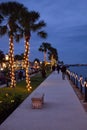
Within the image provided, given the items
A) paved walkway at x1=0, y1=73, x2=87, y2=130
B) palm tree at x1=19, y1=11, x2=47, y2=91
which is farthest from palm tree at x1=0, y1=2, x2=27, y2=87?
paved walkway at x1=0, y1=73, x2=87, y2=130

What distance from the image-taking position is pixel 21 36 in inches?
1490

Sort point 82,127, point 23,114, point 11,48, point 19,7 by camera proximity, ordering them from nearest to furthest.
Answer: point 82,127 → point 23,114 → point 19,7 → point 11,48

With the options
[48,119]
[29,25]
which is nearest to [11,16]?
[29,25]

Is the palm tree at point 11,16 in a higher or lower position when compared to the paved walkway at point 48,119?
higher

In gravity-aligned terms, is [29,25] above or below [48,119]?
above

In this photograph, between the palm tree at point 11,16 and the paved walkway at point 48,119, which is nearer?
the paved walkway at point 48,119

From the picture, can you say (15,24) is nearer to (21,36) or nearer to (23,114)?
(21,36)

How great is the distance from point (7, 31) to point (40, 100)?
66.3ft

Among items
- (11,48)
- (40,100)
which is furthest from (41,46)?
(40,100)

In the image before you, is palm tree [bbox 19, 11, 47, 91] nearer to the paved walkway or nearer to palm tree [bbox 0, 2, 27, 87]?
palm tree [bbox 0, 2, 27, 87]

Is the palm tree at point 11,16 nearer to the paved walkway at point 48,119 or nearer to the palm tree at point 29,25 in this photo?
the palm tree at point 29,25

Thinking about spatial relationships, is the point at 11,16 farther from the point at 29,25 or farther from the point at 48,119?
the point at 48,119

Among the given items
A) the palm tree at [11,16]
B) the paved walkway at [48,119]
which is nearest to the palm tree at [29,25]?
the palm tree at [11,16]

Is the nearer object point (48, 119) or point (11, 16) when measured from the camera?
point (48, 119)
